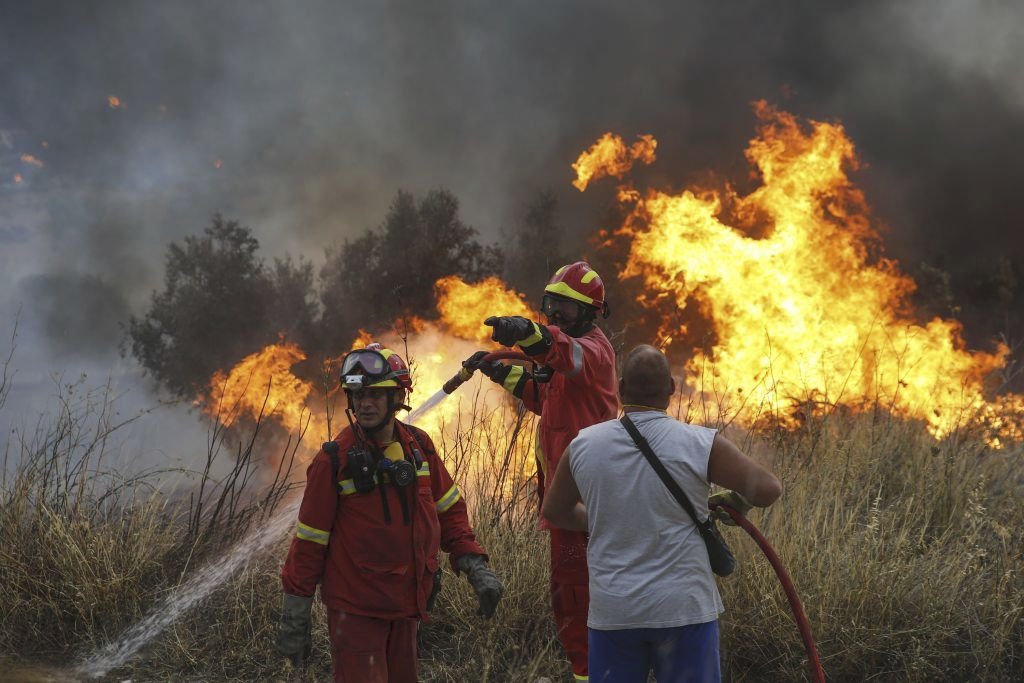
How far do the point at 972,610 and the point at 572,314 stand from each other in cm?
286

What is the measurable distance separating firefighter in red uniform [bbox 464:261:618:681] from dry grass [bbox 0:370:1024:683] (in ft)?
1.38

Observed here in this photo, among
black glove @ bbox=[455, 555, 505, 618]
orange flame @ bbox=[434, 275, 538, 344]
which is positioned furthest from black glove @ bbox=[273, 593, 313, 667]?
orange flame @ bbox=[434, 275, 538, 344]

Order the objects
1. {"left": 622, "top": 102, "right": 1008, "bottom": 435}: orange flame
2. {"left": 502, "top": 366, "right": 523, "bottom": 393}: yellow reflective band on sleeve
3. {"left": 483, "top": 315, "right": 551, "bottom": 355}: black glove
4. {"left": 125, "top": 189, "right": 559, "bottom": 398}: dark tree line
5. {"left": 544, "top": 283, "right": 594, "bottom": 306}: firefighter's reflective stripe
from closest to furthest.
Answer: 1. {"left": 483, "top": 315, "right": 551, "bottom": 355}: black glove
2. {"left": 544, "top": 283, "right": 594, "bottom": 306}: firefighter's reflective stripe
3. {"left": 502, "top": 366, "right": 523, "bottom": 393}: yellow reflective band on sleeve
4. {"left": 622, "top": 102, "right": 1008, "bottom": 435}: orange flame
5. {"left": 125, "top": 189, "right": 559, "bottom": 398}: dark tree line

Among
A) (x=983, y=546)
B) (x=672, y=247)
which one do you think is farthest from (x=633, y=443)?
(x=672, y=247)

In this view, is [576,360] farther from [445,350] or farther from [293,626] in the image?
[445,350]

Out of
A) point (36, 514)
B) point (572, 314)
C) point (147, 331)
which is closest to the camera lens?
point (572, 314)

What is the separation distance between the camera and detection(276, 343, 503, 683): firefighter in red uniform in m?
3.16

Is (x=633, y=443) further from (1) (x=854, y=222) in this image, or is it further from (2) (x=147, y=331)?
(2) (x=147, y=331)

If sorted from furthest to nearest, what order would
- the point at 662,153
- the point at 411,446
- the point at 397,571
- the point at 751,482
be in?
1. the point at 662,153
2. the point at 411,446
3. the point at 397,571
4. the point at 751,482

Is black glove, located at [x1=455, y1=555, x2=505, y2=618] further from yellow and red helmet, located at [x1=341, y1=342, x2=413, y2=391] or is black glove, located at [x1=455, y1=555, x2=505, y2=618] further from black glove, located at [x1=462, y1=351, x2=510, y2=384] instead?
black glove, located at [x1=462, y1=351, x2=510, y2=384]

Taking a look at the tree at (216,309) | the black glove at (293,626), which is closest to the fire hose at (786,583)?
the black glove at (293,626)

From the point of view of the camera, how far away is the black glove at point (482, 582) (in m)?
3.27

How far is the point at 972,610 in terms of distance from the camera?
4656mm

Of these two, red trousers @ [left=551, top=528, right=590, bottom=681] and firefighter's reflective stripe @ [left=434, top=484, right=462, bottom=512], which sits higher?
firefighter's reflective stripe @ [left=434, top=484, right=462, bottom=512]
